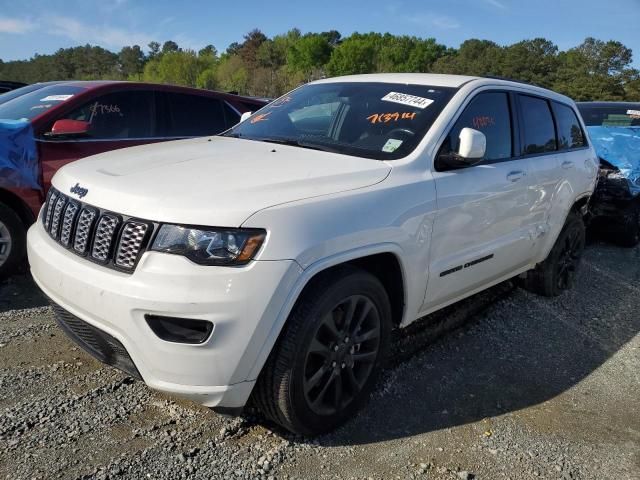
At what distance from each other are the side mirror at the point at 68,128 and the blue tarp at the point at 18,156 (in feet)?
0.58

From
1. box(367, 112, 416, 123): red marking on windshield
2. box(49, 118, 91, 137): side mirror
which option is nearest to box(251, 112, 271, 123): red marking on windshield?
box(367, 112, 416, 123): red marking on windshield

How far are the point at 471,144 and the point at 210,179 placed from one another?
1454 millimetres

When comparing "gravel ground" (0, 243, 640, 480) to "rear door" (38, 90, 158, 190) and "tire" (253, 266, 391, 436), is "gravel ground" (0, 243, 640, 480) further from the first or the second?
"rear door" (38, 90, 158, 190)

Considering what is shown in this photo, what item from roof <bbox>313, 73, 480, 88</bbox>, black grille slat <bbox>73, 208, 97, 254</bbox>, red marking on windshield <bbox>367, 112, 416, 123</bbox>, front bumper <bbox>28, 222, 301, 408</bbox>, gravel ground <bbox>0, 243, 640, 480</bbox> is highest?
roof <bbox>313, 73, 480, 88</bbox>

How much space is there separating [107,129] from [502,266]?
11.7 ft

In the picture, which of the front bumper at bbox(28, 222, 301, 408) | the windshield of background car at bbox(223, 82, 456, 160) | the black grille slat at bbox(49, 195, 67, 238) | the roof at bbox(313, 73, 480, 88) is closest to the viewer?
the front bumper at bbox(28, 222, 301, 408)

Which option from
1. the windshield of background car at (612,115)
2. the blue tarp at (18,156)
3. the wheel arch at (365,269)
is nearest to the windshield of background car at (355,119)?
the wheel arch at (365,269)

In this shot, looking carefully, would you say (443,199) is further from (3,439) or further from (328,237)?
(3,439)

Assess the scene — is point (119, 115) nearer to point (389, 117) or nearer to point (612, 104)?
point (389, 117)

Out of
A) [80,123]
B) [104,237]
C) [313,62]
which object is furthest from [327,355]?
[313,62]

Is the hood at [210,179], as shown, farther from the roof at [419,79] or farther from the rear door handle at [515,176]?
A: the rear door handle at [515,176]

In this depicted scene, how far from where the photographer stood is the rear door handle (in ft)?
11.8

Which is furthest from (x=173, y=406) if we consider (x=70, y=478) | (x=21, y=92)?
(x=21, y=92)

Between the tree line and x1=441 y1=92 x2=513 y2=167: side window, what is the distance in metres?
59.6
